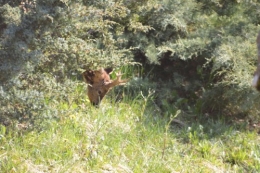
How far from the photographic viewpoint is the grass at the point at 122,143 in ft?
12.0

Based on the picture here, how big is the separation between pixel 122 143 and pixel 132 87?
1.18 m

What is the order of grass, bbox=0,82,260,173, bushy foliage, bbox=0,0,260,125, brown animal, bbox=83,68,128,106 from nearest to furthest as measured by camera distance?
bushy foliage, bbox=0,0,260,125, grass, bbox=0,82,260,173, brown animal, bbox=83,68,128,106

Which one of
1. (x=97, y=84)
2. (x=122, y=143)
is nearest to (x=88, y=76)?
(x=97, y=84)

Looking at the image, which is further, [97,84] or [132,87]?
[132,87]

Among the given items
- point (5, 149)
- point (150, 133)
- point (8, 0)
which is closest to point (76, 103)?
point (150, 133)

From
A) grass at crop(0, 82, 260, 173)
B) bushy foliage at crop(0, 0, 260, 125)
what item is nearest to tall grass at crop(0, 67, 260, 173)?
grass at crop(0, 82, 260, 173)

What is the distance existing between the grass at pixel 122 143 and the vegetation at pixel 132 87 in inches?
0.4

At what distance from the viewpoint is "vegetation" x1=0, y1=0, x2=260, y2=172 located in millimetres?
3508

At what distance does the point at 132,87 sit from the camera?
17.0 ft

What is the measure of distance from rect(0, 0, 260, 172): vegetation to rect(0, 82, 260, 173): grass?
0.4 inches

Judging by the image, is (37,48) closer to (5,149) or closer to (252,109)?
(5,149)

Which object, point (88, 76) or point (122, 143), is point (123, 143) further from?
point (88, 76)

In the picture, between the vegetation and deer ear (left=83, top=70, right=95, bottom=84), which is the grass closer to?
the vegetation

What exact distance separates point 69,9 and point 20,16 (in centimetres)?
41
